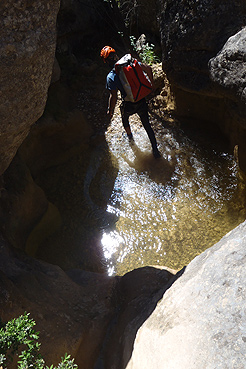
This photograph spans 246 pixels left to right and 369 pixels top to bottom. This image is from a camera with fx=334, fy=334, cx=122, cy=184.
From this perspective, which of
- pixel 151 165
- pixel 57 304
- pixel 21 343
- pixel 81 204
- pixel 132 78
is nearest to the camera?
pixel 21 343

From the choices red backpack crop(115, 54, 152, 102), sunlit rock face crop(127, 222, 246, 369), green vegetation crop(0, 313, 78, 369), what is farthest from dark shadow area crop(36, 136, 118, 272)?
green vegetation crop(0, 313, 78, 369)

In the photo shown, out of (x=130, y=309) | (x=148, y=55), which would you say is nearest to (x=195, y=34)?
(x=148, y=55)

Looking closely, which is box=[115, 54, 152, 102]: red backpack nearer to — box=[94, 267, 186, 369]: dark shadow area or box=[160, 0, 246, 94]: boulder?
box=[160, 0, 246, 94]: boulder

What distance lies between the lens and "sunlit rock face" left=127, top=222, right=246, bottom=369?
1.66 meters

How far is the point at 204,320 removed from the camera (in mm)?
1832

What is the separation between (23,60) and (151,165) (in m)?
3.29

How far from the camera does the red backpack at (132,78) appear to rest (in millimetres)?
4297

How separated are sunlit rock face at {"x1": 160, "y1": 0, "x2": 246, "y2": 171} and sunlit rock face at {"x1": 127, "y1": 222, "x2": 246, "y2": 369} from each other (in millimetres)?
2447

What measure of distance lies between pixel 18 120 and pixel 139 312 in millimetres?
1775

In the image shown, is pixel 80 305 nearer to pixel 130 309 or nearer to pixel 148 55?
pixel 130 309

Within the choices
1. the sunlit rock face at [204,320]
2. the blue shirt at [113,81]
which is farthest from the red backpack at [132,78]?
the sunlit rock face at [204,320]

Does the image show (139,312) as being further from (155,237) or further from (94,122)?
(94,122)

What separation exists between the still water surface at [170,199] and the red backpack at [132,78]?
1127 millimetres

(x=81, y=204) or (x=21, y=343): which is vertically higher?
(x=21, y=343)
